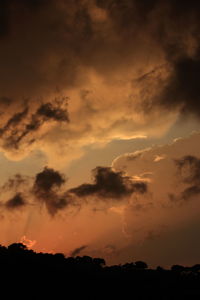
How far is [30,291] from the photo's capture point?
53.6 metres

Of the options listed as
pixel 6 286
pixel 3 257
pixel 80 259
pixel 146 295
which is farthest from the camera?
pixel 80 259

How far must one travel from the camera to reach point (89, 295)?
57.2 metres

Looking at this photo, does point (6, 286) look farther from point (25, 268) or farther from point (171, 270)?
point (171, 270)

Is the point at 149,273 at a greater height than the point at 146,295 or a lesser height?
greater

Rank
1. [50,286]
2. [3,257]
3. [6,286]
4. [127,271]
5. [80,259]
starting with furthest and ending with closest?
[80,259] → [127,271] → [3,257] → [50,286] → [6,286]

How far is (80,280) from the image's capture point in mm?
62250

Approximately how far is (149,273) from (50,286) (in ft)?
92.0

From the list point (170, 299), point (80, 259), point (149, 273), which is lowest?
point (170, 299)

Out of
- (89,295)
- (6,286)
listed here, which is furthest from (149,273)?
(6,286)

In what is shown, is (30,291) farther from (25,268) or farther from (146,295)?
(146,295)

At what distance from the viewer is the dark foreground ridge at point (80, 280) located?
55.9 meters

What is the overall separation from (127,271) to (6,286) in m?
31.0

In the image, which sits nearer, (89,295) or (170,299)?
(89,295)

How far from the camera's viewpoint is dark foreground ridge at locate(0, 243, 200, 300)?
2201 inches
